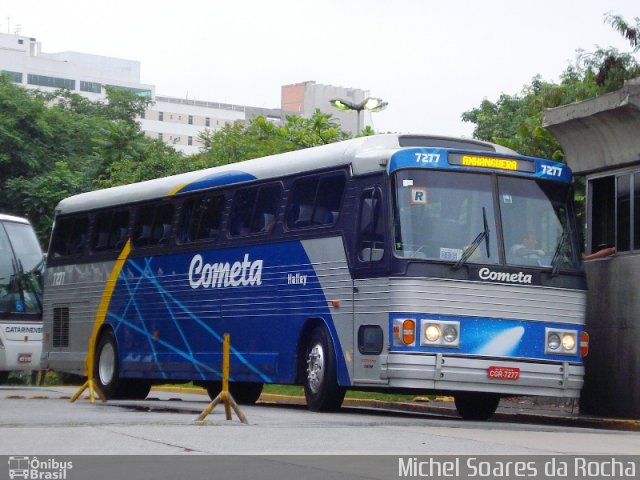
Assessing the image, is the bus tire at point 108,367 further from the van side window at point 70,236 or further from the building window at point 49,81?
the building window at point 49,81

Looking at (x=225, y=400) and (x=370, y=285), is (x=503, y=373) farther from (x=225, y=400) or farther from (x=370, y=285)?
(x=225, y=400)

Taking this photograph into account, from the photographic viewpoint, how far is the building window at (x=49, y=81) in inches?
6247

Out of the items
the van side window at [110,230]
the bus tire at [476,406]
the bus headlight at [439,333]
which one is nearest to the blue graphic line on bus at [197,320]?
the van side window at [110,230]

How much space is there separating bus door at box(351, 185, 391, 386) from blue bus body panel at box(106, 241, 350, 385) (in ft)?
1.51

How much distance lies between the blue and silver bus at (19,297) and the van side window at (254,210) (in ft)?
33.3

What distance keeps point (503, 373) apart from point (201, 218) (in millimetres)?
6743

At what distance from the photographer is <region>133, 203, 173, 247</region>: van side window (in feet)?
75.1

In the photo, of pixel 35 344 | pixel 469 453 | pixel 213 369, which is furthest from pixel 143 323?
pixel 469 453

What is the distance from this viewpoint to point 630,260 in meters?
19.3

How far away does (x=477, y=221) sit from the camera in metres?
17.1

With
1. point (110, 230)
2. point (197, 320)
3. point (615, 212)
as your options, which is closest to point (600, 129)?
point (615, 212)

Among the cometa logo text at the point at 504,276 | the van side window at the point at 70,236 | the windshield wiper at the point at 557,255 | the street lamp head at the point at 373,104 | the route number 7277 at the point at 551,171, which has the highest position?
the street lamp head at the point at 373,104

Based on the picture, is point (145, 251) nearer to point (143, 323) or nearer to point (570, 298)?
point (143, 323)

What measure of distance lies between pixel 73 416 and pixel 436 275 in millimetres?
4577
